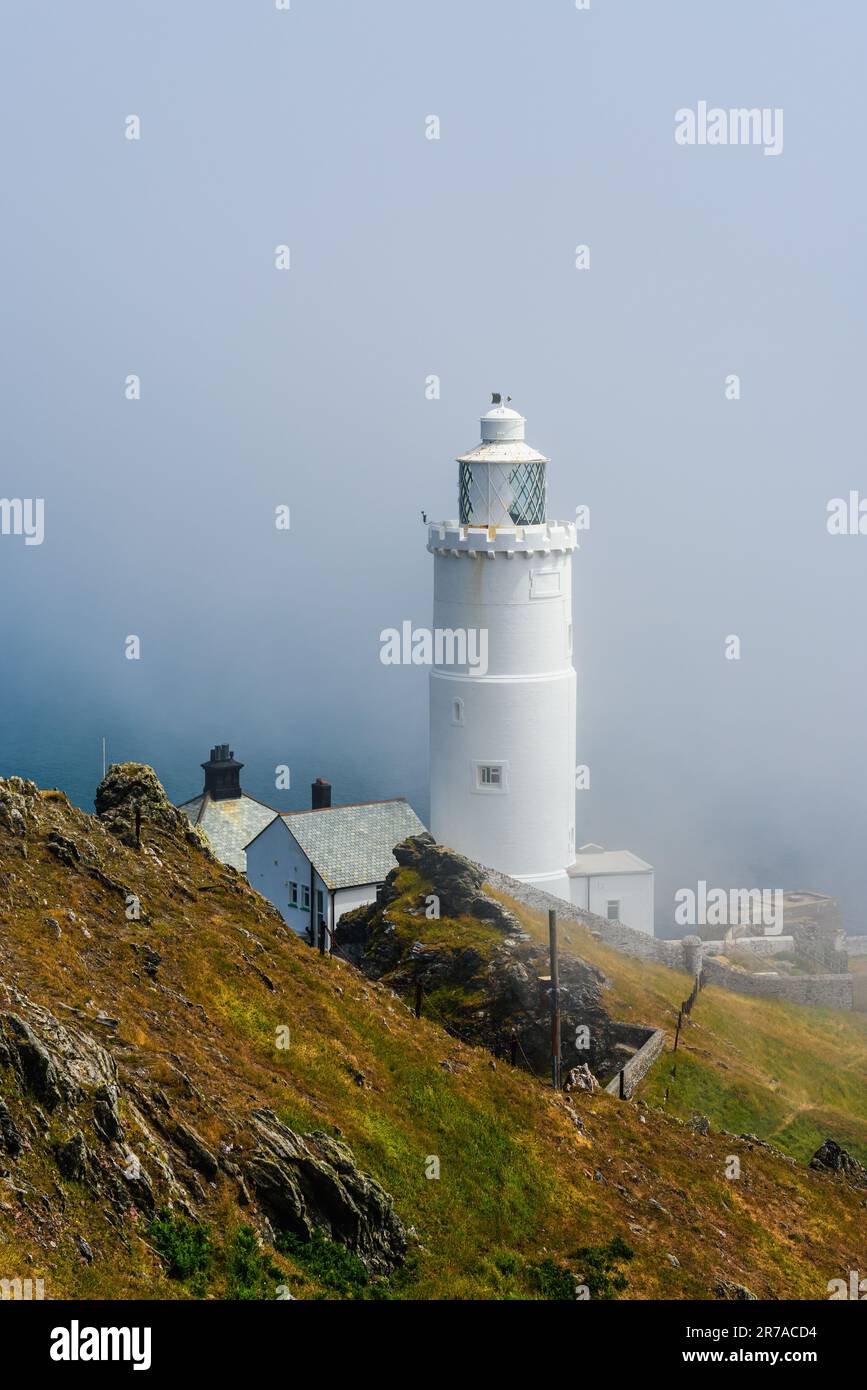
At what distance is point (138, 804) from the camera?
108ft

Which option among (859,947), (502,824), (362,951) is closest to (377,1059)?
(362,951)

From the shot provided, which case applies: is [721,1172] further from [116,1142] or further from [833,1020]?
[833,1020]

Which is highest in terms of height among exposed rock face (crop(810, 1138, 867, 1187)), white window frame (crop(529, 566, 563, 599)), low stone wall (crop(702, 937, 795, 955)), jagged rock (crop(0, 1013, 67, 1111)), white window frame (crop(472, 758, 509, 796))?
white window frame (crop(529, 566, 563, 599))

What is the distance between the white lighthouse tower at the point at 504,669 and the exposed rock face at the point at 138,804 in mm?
19178

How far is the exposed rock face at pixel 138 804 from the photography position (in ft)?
108

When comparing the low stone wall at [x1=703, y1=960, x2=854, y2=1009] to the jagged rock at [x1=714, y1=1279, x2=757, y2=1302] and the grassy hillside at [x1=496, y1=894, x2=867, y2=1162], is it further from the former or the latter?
the jagged rock at [x1=714, y1=1279, x2=757, y2=1302]

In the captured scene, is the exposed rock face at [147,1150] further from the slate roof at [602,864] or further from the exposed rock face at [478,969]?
the slate roof at [602,864]

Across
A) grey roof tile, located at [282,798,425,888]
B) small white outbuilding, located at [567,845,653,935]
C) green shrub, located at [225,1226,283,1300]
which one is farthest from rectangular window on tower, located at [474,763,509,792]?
green shrub, located at [225,1226,283,1300]

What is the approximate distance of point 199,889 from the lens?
30797mm

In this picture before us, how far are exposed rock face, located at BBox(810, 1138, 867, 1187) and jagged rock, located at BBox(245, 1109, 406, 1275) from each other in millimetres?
14514

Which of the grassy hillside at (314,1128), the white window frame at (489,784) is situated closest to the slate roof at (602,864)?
the white window frame at (489,784)

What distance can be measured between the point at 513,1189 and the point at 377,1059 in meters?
3.36

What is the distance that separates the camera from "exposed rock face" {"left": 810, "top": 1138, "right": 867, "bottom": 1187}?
34.3 metres

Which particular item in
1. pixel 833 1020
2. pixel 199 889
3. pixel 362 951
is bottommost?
pixel 833 1020
